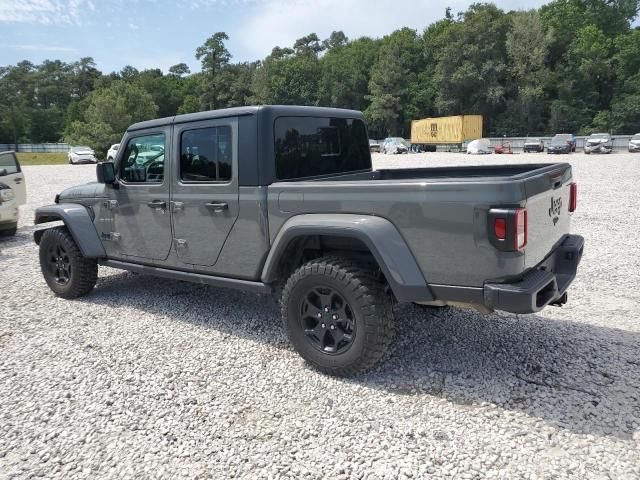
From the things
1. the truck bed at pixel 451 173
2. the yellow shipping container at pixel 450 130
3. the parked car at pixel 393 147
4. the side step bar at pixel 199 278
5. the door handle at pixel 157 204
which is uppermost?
the yellow shipping container at pixel 450 130

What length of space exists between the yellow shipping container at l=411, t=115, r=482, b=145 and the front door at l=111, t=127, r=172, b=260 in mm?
48088

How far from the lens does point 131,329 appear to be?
4.62 meters

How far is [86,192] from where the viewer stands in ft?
17.5

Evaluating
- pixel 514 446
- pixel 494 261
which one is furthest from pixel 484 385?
pixel 494 261

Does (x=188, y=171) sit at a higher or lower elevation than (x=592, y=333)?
higher

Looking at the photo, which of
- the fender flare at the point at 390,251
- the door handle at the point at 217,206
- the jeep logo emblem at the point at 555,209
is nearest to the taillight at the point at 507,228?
the fender flare at the point at 390,251

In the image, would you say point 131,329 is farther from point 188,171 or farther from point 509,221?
point 509,221

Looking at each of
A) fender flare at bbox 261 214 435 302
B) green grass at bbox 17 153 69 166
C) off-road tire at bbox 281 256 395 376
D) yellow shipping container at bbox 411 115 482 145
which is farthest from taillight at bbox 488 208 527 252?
yellow shipping container at bbox 411 115 482 145

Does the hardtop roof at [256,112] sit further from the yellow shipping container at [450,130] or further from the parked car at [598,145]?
the yellow shipping container at [450,130]

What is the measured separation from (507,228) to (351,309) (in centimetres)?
117

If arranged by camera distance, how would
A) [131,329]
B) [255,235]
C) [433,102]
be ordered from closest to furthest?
[255,235] < [131,329] < [433,102]

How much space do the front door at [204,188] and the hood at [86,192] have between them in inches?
48.8

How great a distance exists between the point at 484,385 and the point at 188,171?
116 inches

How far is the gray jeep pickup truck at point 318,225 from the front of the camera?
293cm
